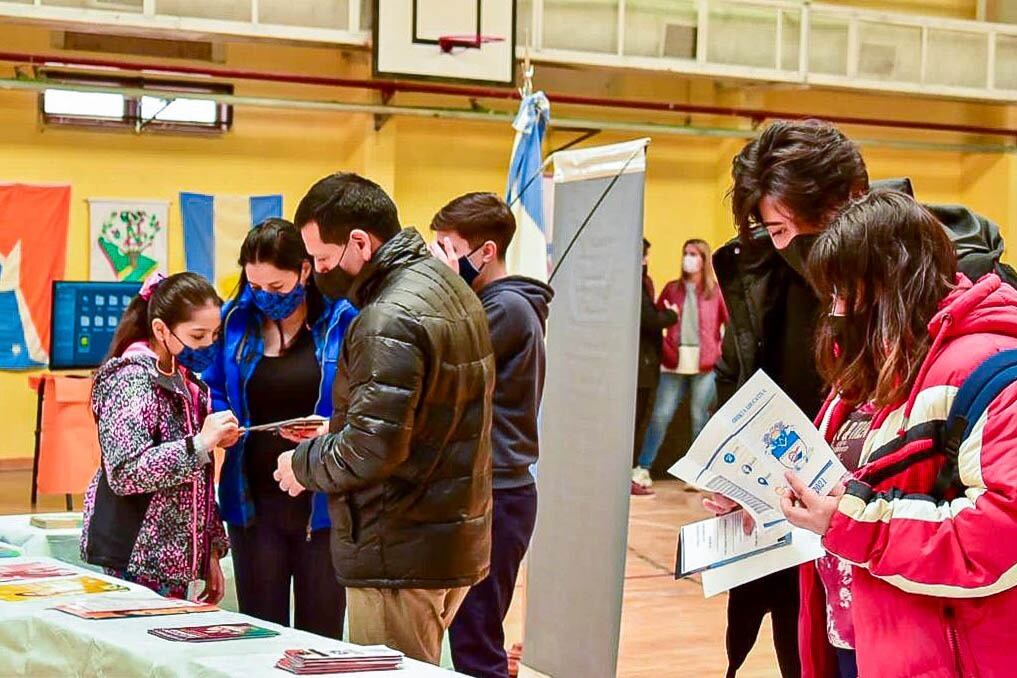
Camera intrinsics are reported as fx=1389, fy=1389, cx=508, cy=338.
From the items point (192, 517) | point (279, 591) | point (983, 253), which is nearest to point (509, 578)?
point (279, 591)

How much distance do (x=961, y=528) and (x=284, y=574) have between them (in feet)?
6.75

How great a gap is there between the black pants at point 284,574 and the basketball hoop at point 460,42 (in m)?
6.74

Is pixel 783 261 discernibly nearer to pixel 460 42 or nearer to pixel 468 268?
pixel 468 268

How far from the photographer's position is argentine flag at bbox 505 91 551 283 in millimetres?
4730

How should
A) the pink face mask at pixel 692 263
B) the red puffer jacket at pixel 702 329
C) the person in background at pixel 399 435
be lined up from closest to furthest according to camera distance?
the person in background at pixel 399 435, the pink face mask at pixel 692 263, the red puffer jacket at pixel 702 329

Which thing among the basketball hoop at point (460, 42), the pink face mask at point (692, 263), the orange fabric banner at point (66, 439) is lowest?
the orange fabric banner at point (66, 439)

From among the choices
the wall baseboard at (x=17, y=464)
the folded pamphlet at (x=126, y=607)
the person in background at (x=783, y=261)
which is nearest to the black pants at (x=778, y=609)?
the person in background at (x=783, y=261)

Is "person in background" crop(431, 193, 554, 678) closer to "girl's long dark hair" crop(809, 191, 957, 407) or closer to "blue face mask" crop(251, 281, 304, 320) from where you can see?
"blue face mask" crop(251, 281, 304, 320)

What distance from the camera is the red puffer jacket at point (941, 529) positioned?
182 cm

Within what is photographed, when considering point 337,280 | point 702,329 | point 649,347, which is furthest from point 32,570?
point 702,329

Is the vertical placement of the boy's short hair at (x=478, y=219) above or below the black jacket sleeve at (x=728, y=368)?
above

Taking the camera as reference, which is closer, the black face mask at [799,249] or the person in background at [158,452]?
the black face mask at [799,249]

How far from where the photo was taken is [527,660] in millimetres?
4648

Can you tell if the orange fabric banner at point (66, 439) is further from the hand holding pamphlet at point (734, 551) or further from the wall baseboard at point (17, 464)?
the hand holding pamphlet at point (734, 551)
